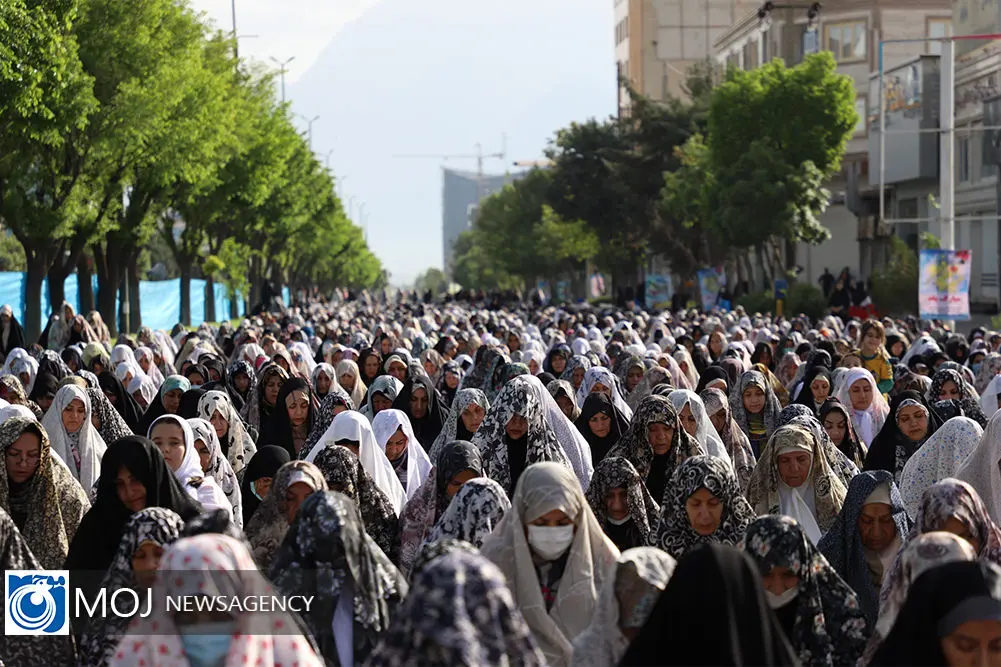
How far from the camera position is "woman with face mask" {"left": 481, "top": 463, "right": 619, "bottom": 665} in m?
6.28

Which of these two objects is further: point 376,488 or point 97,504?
point 376,488

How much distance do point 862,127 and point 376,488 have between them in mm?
56512

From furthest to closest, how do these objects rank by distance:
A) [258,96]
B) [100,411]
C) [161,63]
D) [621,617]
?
[258,96] → [161,63] → [100,411] → [621,617]

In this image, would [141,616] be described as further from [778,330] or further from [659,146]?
[659,146]

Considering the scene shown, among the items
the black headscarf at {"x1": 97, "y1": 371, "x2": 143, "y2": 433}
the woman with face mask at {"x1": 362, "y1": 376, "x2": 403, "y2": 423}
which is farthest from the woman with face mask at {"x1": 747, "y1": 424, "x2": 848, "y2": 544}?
the black headscarf at {"x1": 97, "y1": 371, "x2": 143, "y2": 433}

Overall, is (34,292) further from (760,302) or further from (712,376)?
(760,302)

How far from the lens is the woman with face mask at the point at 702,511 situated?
23.3 ft

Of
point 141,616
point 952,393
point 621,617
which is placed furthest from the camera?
point 952,393

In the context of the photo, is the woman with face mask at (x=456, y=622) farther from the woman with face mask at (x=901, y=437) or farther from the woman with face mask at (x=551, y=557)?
the woman with face mask at (x=901, y=437)

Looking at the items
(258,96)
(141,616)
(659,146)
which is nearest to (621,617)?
(141,616)

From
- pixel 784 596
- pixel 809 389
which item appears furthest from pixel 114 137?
pixel 784 596

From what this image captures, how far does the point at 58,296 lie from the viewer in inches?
1361

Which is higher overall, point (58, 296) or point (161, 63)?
point (161, 63)

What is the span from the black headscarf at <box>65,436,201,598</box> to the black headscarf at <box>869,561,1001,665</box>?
3346 millimetres
